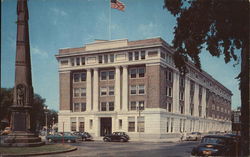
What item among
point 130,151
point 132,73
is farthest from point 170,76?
point 130,151

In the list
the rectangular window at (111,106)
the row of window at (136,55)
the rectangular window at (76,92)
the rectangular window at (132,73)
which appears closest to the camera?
the row of window at (136,55)

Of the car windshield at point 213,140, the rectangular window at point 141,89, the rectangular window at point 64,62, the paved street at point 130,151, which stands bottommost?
the paved street at point 130,151

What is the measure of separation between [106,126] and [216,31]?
4464 centimetres

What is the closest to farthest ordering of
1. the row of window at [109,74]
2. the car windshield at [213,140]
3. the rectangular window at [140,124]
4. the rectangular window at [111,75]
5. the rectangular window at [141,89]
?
1. the car windshield at [213,140]
2. the rectangular window at [140,124]
3. the rectangular window at [141,89]
4. the row of window at [109,74]
5. the rectangular window at [111,75]

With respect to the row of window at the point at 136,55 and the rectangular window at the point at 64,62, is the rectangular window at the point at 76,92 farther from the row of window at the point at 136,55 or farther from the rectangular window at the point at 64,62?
the row of window at the point at 136,55

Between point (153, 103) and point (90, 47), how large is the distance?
58.6ft

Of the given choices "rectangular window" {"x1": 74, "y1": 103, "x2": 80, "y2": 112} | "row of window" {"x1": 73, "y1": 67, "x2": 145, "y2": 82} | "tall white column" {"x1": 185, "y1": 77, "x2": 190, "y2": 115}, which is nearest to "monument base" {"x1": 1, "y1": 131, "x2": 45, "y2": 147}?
"row of window" {"x1": 73, "y1": 67, "x2": 145, "y2": 82}

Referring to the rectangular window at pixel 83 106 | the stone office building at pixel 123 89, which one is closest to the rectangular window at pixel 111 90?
the stone office building at pixel 123 89

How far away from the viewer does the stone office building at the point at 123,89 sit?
5497 centimetres

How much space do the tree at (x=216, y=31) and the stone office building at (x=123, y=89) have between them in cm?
3390

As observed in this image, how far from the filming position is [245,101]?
17.7m

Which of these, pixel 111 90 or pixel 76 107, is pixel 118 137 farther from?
A: pixel 76 107

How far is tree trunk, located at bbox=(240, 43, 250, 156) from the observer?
55.7ft

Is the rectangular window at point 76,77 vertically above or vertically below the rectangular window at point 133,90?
above
